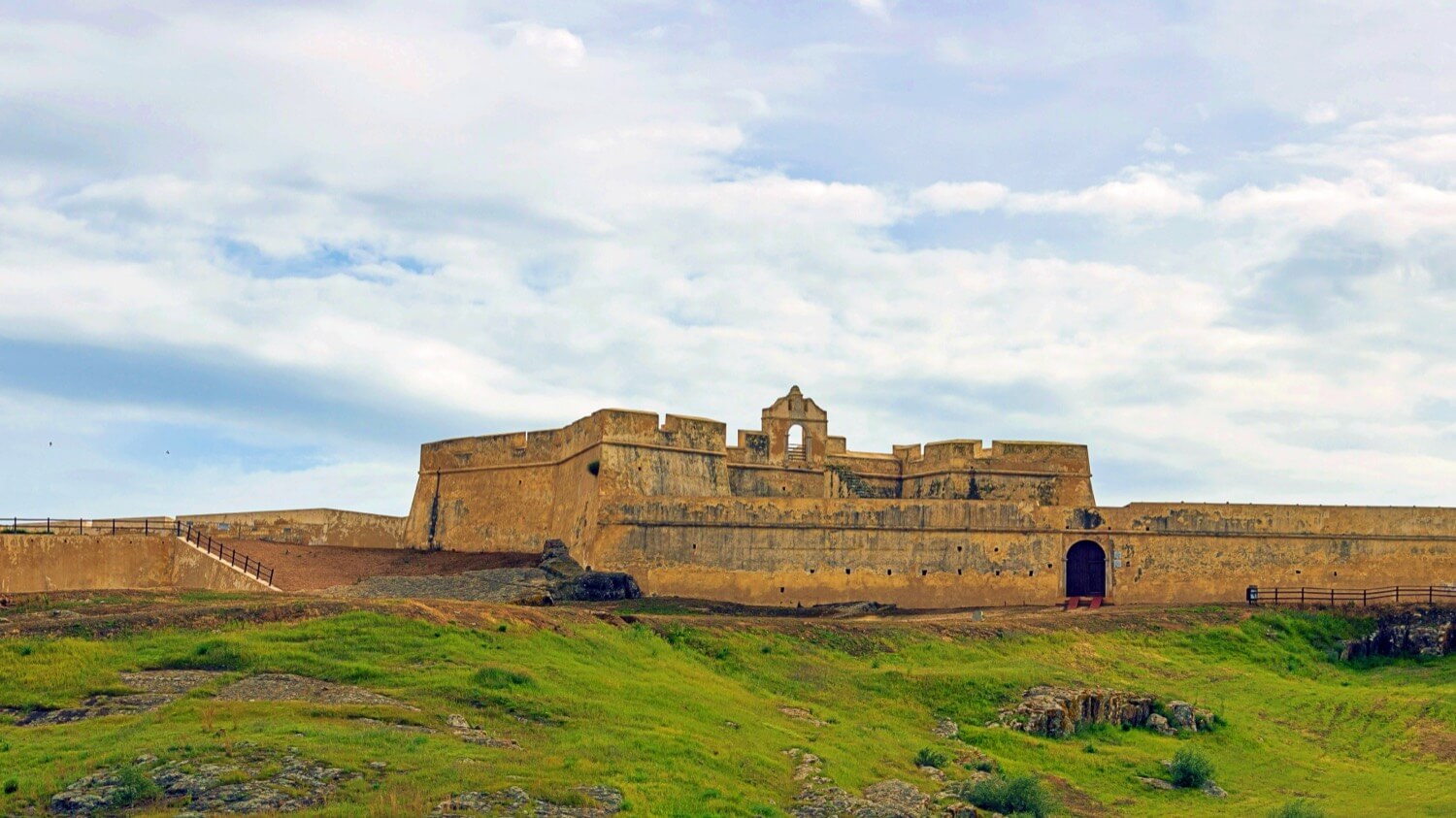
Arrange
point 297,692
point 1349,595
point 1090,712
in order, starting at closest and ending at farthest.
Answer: point 297,692
point 1090,712
point 1349,595

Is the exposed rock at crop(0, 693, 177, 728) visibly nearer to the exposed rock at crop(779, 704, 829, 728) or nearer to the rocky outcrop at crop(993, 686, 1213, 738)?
the exposed rock at crop(779, 704, 829, 728)

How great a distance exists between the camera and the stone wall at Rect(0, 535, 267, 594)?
1470 inches

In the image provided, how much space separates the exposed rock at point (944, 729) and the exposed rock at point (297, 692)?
993 cm

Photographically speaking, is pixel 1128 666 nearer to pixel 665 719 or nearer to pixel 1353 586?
pixel 1353 586

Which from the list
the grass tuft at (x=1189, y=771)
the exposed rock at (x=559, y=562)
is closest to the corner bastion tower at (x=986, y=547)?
the exposed rock at (x=559, y=562)

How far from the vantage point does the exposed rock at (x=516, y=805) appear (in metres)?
20.0

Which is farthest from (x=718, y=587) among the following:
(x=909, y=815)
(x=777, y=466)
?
(x=909, y=815)

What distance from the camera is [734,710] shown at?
92.3 ft

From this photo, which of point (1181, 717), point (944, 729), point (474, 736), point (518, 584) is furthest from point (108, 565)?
point (1181, 717)

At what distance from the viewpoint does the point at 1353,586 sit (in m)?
44.8

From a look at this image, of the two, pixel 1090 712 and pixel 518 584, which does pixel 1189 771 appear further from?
pixel 518 584

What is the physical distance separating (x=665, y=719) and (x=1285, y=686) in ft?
57.2

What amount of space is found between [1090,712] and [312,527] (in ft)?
98.4

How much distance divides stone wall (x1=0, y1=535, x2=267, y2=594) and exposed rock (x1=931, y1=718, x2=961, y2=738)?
17596 mm
